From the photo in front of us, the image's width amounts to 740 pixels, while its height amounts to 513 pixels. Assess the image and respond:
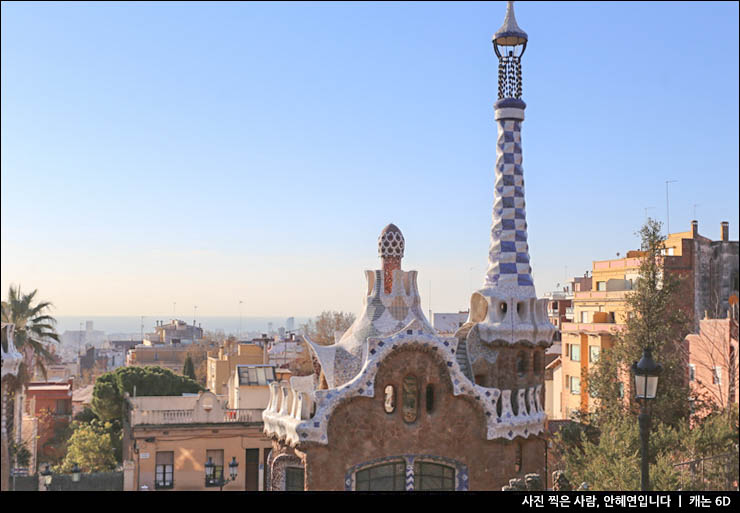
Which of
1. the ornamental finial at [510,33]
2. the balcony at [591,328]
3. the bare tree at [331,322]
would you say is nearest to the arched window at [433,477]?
the ornamental finial at [510,33]

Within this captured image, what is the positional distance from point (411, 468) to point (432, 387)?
5.15 feet

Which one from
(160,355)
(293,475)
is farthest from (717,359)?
(160,355)

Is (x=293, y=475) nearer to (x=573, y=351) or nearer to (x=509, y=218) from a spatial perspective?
(x=509, y=218)

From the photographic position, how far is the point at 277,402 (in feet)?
56.2

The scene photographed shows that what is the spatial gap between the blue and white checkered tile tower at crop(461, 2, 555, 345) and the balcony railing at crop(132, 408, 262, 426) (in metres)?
11.7

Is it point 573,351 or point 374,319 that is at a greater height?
point 374,319

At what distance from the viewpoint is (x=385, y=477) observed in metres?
16.1

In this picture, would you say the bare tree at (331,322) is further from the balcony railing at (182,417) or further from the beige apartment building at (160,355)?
the balcony railing at (182,417)

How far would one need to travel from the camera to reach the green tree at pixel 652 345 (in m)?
20.4

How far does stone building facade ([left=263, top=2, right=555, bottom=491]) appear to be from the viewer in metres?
15.8

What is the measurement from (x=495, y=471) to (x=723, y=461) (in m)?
4.36

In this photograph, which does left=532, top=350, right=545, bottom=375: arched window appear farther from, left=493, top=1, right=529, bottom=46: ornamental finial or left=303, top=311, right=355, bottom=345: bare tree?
left=303, top=311, right=355, bottom=345: bare tree
